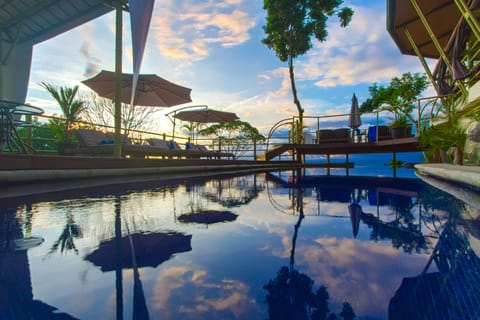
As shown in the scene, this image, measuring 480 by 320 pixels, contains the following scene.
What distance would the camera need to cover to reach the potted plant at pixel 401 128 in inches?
282

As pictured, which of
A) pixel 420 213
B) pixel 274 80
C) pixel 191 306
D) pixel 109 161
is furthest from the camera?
pixel 274 80

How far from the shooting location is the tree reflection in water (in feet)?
1.85

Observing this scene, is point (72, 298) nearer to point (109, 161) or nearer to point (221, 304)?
point (221, 304)

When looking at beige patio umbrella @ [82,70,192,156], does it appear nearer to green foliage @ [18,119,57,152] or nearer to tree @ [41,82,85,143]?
tree @ [41,82,85,143]

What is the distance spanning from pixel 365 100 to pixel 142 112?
17105mm

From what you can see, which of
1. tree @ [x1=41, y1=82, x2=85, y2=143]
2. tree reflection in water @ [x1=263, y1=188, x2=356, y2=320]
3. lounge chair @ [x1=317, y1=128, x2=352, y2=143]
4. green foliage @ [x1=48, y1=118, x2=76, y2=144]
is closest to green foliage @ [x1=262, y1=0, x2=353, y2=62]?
lounge chair @ [x1=317, y1=128, x2=352, y2=143]

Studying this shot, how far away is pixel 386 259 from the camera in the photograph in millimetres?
906

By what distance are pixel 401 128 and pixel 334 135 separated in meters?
2.14

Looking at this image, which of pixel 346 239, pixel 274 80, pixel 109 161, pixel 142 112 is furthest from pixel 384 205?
pixel 142 112

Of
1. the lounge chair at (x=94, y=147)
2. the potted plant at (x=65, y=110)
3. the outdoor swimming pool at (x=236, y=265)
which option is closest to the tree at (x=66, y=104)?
the potted plant at (x=65, y=110)

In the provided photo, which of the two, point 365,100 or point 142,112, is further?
point 365,100

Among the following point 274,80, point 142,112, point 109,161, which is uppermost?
point 274,80

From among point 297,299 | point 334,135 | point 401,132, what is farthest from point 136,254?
point 334,135

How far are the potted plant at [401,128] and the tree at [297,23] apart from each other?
3.95 meters
